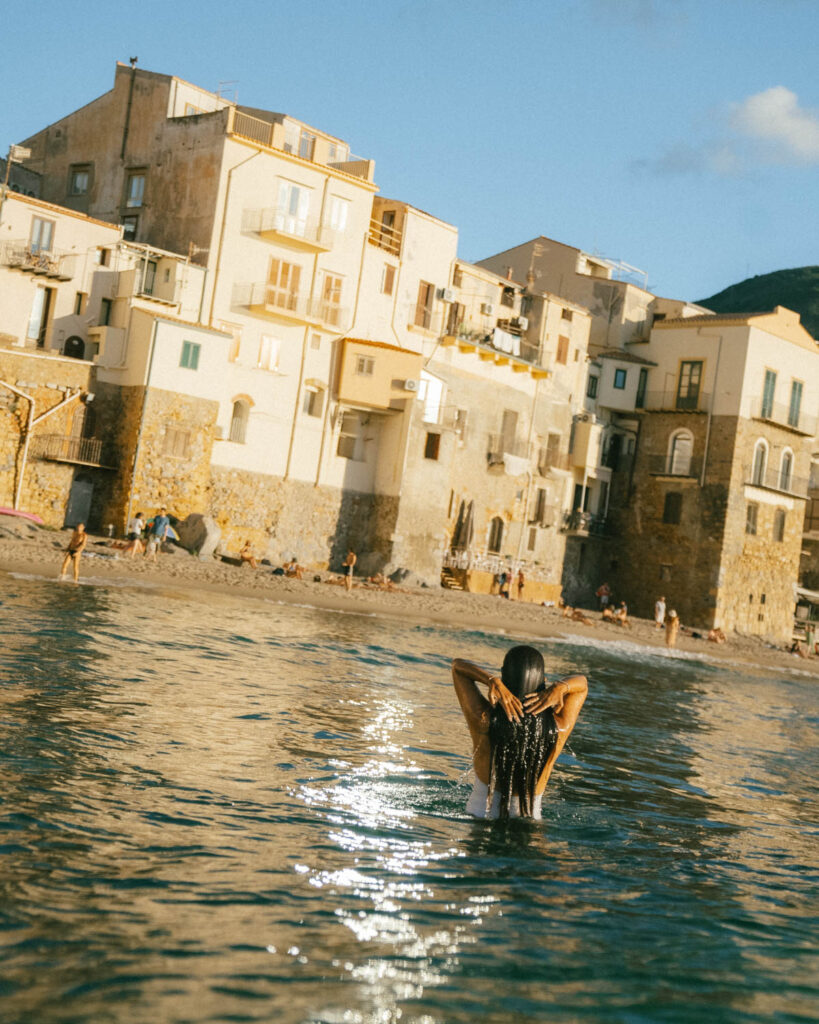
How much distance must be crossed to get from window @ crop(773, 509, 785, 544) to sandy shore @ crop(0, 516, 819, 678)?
8519mm

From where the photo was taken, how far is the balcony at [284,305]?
1518 inches

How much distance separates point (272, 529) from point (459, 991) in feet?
113

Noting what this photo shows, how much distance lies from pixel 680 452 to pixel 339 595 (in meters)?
23.1

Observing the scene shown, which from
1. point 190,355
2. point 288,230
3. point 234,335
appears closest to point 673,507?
point 288,230

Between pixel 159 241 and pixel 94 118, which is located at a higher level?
pixel 94 118

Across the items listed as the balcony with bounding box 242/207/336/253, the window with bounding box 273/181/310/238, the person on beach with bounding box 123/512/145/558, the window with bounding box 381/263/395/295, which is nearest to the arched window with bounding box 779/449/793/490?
the window with bounding box 381/263/395/295

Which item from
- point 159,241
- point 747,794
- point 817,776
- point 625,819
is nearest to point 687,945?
point 625,819

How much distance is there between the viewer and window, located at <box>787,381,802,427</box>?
174ft

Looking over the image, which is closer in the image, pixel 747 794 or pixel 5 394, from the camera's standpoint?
pixel 747 794

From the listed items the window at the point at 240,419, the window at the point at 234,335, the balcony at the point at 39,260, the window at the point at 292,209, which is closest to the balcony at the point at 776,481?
the window at the point at 292,209

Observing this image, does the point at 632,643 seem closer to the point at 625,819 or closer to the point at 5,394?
the point at 5,394

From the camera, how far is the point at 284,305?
3934 cm

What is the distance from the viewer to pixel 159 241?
129 ft

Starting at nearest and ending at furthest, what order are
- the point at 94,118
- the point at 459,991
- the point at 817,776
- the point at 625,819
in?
the point at 459,991
the point at 625,819
the point at 817,776
the point at 94,118
